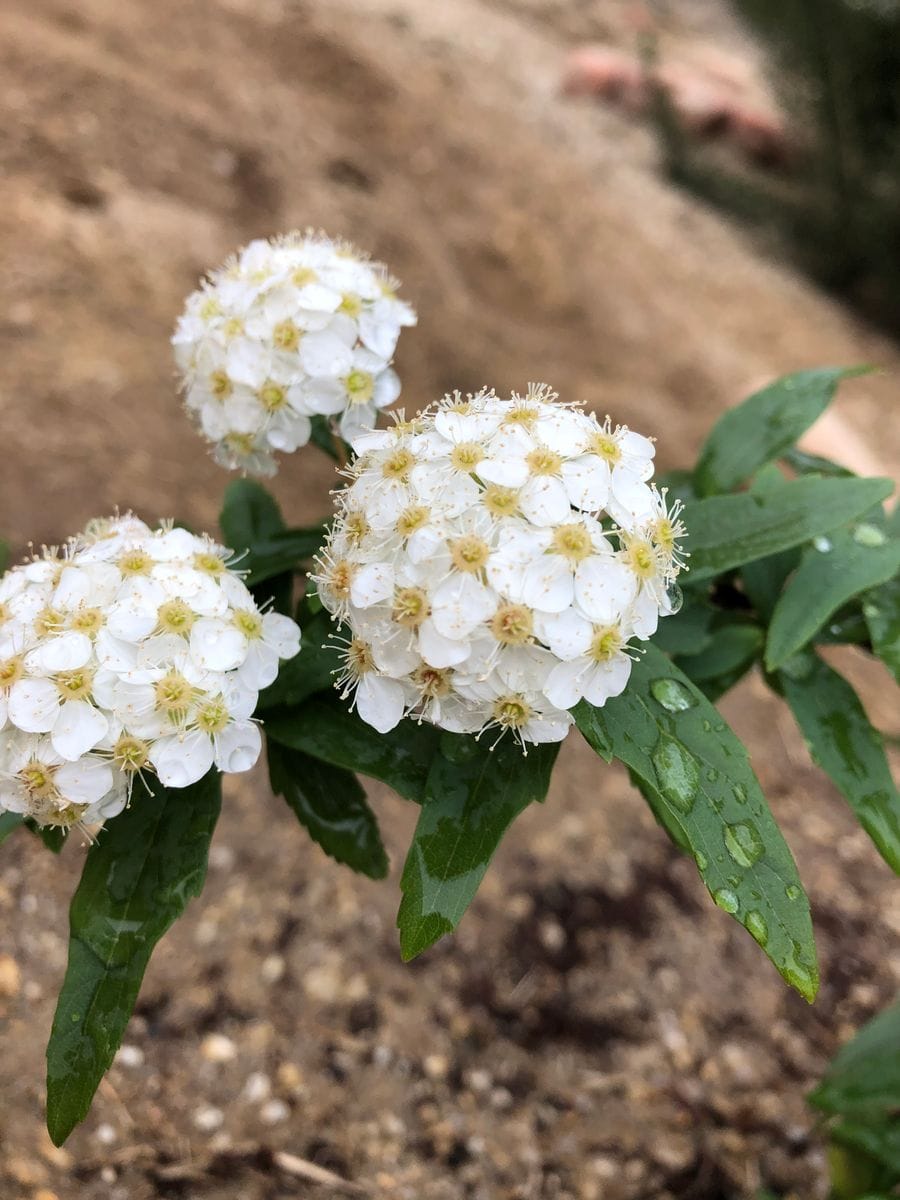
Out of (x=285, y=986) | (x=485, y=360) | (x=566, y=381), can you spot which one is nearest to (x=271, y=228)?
(x=485, y=360)

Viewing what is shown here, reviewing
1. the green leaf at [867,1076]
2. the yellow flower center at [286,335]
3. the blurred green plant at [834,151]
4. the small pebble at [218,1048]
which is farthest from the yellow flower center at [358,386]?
the blurred green plant at [834,151]

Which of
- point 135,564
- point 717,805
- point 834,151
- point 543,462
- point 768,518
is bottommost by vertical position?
point 834,151

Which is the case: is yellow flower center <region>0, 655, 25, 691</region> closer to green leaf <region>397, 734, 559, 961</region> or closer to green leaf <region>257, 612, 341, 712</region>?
green leaf <region>257, 612, 341, 712</region>

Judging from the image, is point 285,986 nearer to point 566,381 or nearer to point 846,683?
point 846,683

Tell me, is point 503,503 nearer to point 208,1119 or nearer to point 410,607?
point 410,607

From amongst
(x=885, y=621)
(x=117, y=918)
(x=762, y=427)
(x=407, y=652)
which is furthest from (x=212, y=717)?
(x=762, y=427)

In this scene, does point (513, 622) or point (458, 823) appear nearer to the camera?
point (513, 622)
